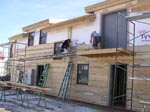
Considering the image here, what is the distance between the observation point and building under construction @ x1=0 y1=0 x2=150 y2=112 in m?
10.8

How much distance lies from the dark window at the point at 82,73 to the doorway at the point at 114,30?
6.09 feet

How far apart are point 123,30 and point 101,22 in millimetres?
1498

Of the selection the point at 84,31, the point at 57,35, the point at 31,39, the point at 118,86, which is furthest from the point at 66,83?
the point at 31,39

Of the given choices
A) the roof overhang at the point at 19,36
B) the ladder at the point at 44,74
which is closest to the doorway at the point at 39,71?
the ladder at the point at 44,74

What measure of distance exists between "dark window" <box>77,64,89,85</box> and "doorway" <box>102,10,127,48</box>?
1.86 metres

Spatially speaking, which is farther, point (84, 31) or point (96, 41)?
point (84, 31)

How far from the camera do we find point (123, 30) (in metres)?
12.0

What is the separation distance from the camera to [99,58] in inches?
502

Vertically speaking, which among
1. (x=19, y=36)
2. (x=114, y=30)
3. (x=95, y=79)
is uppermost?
(x=19, y=36)

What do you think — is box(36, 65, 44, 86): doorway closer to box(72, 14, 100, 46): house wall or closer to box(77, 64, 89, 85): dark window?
box(72, 14, 100, 46): house wall

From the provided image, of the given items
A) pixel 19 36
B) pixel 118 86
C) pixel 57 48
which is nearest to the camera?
pixel 118 86

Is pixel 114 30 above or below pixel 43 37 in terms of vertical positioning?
below

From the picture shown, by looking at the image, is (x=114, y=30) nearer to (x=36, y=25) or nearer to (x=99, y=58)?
(x=99, y=58)

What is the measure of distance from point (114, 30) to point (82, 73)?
10.5 ft
